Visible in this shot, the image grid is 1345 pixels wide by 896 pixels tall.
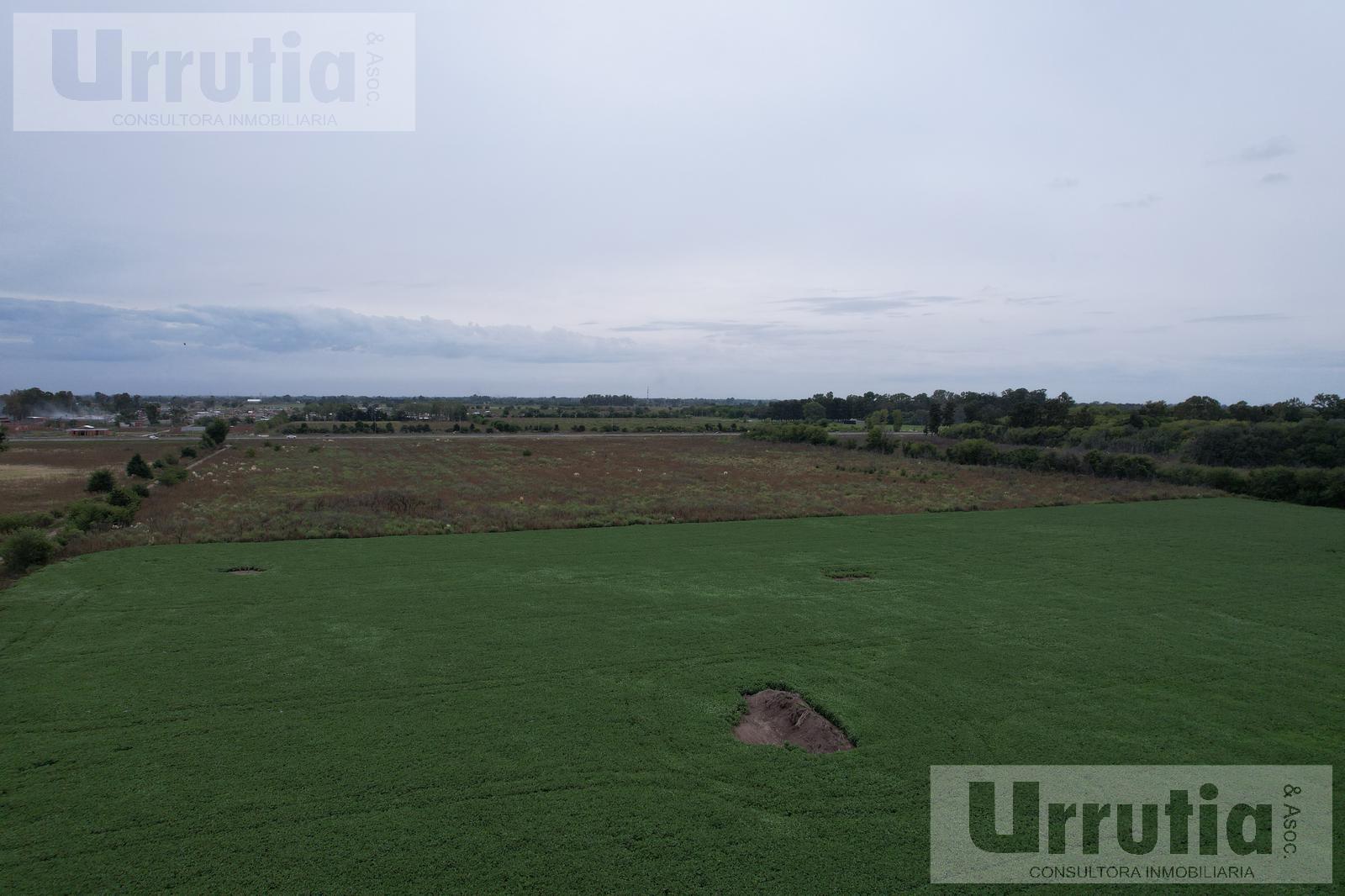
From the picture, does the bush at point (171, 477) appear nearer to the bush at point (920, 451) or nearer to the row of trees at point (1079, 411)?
the bush at point (920, 451)

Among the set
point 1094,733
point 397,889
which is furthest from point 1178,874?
point 397,889

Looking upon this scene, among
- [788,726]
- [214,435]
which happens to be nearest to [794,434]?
[214,435]

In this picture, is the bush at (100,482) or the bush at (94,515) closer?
the bush at (94,515)

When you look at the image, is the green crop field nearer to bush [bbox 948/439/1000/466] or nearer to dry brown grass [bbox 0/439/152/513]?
dry brown grass [bbox 0/439/152/513]

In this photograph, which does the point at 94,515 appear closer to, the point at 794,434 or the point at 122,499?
the point at 122,499

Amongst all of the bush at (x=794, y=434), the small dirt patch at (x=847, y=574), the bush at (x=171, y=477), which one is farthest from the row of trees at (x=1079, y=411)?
the bush at (x=171, y=477)

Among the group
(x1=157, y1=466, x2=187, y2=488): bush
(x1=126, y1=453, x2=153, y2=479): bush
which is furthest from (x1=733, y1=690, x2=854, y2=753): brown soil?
(x1=126, y1=453, x2=153, y2=479): bush

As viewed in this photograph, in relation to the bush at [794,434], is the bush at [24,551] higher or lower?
lower
